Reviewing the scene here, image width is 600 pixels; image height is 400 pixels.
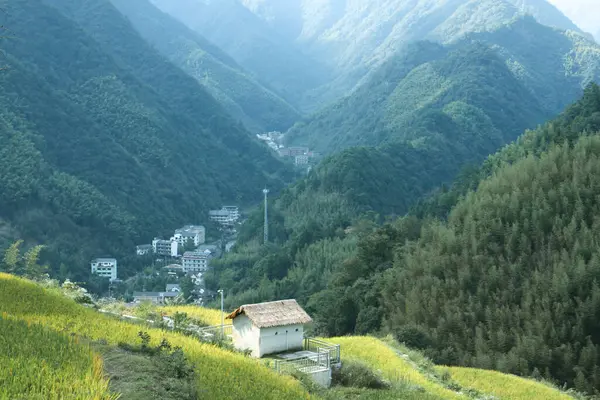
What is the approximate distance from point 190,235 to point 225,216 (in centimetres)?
1589

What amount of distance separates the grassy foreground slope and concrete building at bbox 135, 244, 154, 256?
5989cm

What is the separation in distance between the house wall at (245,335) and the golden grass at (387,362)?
296cm

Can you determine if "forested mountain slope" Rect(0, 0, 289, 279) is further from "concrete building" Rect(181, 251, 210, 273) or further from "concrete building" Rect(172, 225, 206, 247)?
"concrete building" Rect(181, 251, 210, 273)

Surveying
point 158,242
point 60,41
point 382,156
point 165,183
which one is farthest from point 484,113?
point 60,41

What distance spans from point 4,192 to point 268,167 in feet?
210

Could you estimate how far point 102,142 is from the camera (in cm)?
9612

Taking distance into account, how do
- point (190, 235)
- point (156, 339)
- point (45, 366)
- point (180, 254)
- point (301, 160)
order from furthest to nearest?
1. point (301, 160)
2. point (190, 235)
3. point (180, 254)
4. point (156, 339)
5. point (45, 366)

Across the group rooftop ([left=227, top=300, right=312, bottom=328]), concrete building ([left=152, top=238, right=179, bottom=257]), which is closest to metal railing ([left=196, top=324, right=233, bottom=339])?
rooftop ([left=227, top=300, right=312, bottom=328])

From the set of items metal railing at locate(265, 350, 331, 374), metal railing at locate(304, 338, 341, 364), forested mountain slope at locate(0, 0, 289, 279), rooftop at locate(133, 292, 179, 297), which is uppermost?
forested mountain slope at locate(0, 0, 289, 279)

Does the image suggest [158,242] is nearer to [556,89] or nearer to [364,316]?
[364,316]

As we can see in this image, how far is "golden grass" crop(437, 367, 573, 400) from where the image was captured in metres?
20.6

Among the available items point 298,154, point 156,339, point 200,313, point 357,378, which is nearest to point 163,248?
point 200,313

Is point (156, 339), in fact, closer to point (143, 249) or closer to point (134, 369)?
point (134, 369)

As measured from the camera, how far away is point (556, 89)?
14662 cm
